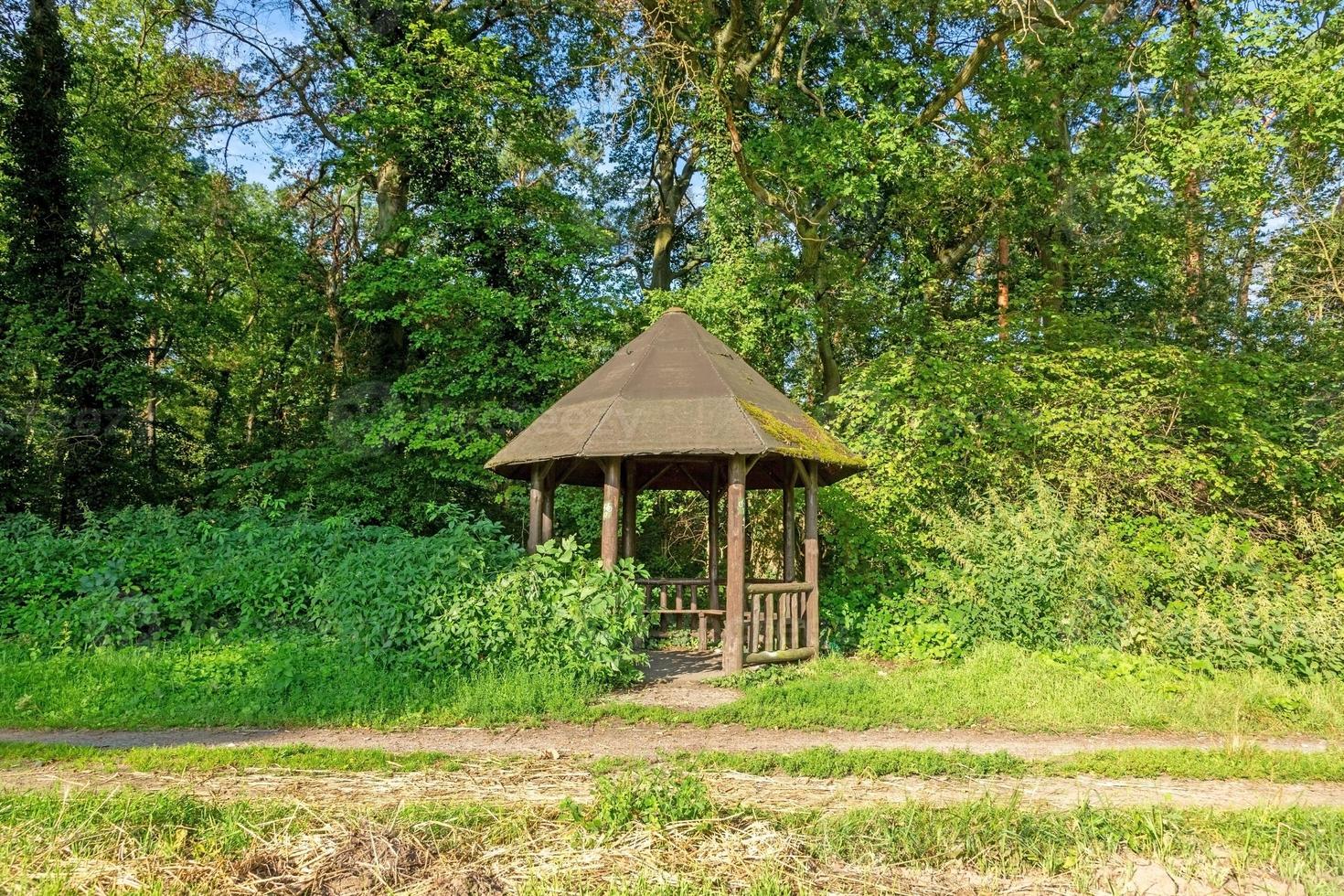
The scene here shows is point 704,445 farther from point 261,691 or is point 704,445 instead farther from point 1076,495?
point 1076,495

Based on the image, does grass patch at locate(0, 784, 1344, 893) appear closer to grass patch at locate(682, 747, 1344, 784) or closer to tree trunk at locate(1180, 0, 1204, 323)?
grass patch at locate(682, 747, 1344, 784)

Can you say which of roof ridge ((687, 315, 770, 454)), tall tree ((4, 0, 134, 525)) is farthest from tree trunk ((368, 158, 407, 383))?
roof ridge ((687, 315, 770, 454))

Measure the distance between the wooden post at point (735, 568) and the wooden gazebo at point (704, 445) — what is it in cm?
1

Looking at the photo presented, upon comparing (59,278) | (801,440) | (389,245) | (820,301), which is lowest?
(801,440)

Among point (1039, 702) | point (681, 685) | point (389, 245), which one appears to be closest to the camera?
point (1039, 702)

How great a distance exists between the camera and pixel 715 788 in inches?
209

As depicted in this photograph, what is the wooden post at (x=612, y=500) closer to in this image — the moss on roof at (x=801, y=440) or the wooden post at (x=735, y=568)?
the wooden post at (x=735, y=568)

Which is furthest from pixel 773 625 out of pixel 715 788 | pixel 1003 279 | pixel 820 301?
pixel 1003 279

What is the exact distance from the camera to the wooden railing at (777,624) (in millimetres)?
10217

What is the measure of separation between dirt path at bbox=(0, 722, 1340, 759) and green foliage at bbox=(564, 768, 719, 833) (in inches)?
62.6

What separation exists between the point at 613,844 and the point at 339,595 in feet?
19.6

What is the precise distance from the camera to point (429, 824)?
4.36 meters

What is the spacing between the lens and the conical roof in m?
9.57

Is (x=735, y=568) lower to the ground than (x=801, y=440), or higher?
lower
